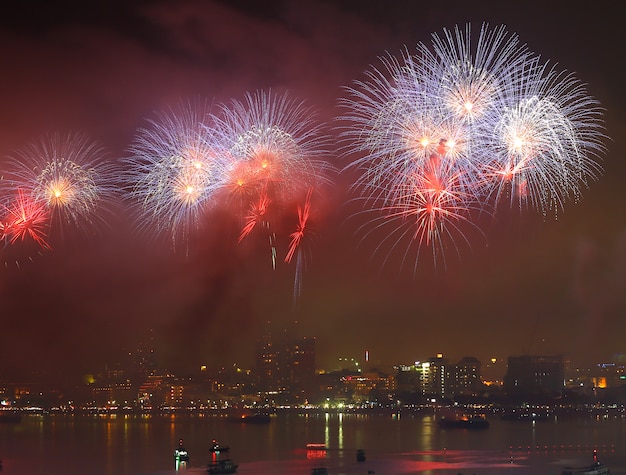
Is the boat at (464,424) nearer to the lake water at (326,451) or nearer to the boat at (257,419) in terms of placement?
the lake water at (326,451)

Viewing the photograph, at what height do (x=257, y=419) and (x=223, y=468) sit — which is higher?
(x=223, y=468)

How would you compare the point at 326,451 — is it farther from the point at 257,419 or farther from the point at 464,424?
the point at 257,419

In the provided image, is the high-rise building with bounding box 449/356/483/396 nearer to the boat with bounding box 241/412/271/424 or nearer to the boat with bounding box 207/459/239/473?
the boat with bounding box 241/412/271/424

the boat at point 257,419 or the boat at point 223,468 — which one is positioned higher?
the boat at point 223,468

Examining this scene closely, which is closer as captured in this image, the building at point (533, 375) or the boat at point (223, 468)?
the boat at point (223, 468)

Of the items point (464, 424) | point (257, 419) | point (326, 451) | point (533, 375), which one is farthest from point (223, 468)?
point (533, 375)

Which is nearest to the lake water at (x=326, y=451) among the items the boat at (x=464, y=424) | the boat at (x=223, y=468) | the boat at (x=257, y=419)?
the boat at (x=223, y=468)

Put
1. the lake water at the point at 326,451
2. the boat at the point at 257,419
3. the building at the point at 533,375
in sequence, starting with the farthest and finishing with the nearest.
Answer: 1. the building at the point at 533,375
2. the boat at the point at 257,419
3. the lake water at the point at 326,451

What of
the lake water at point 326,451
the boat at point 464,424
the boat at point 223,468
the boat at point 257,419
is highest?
the boat at point 223,468

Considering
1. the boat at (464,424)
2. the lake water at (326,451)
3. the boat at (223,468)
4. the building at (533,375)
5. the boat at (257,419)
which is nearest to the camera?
A: the boat at (223,468)

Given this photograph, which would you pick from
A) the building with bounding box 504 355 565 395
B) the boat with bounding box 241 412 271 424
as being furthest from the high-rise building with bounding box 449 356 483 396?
the boat with bounding box 241 412 271 424
